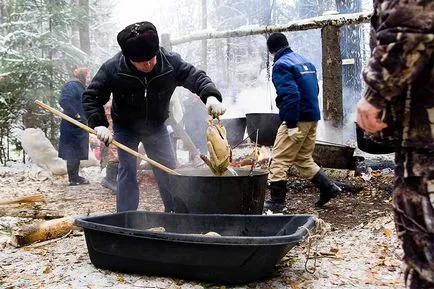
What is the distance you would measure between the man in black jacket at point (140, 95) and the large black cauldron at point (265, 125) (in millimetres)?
2465

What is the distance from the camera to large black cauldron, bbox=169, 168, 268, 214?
4.50 m

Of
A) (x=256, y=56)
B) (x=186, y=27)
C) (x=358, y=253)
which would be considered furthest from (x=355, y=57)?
(x=186, y=27)

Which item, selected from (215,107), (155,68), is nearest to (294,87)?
(215,107)

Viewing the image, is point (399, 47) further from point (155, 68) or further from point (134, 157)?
point (134, 157)

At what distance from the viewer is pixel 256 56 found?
33625 millimetres

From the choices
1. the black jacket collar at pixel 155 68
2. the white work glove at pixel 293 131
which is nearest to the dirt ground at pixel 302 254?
the white work glove at pixel 293 131

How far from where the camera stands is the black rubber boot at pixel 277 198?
6043 mm

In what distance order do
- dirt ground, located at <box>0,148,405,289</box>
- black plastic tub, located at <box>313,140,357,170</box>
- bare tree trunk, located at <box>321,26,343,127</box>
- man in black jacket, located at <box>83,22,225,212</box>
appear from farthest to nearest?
bare tree trunk, located at <box>321,26,343,127</box> < black plastic tub, located at <box>313,140,357,170</box> < man in black jacket, located at <box>83,22,225,212</box> < dirt ground, located at <box>0,148,405,289</box>

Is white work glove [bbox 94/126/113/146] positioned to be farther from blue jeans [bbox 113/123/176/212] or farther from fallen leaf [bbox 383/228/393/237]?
fallen leaf [bbox 383/228/393/237]

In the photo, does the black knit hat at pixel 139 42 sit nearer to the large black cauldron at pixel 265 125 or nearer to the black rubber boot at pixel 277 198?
the black rubber boot at pixel 277 198

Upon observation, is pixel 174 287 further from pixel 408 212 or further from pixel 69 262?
pixel 408 212

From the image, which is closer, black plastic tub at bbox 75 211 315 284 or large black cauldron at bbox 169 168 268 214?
black plastic tub at bbox 75 211 315 284

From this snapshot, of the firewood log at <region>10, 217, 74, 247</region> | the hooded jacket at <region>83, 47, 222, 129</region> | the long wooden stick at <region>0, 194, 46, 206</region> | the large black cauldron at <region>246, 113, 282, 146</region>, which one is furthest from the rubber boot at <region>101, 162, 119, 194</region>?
the hooded jacket at <region>83, 47, 222, 129</region>

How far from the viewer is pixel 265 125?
7578 mm
